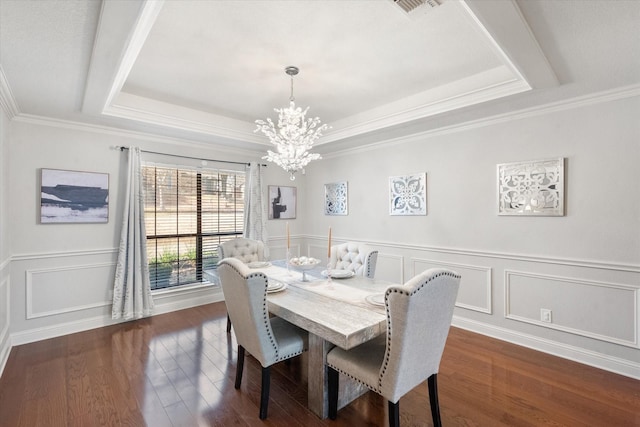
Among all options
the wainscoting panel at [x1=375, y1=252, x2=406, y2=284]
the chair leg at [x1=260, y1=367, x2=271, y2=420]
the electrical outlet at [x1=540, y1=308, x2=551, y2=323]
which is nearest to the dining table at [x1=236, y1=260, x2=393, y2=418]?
the chair leg at [x1=260, y1=367, x2=271, y2=420]

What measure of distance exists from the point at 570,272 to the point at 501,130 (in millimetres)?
1584

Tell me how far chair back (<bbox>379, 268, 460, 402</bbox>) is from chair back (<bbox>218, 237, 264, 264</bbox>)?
246cm

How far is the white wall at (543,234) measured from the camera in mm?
2600

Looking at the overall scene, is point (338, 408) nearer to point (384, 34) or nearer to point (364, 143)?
point (384, 34)

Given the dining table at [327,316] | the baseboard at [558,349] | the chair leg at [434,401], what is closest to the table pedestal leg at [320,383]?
the dining table at [327,316]

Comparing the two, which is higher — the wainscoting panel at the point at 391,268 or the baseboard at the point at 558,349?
the wainscoting panel at the point at 391,268

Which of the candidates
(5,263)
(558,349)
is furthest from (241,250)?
(558,349)

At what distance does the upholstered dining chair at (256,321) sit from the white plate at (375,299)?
1.88 feet

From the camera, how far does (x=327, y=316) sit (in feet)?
6.20

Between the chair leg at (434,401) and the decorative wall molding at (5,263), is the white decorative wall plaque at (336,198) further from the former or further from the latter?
the decorative wall molding at (5,263)

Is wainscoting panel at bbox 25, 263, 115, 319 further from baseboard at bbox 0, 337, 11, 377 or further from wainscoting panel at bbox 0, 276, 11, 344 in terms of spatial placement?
baseboard at bbox 0, 337, 11, 377

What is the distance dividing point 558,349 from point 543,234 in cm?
112

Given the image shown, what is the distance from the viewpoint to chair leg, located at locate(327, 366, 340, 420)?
2.00 m

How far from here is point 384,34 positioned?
87.0 inches
